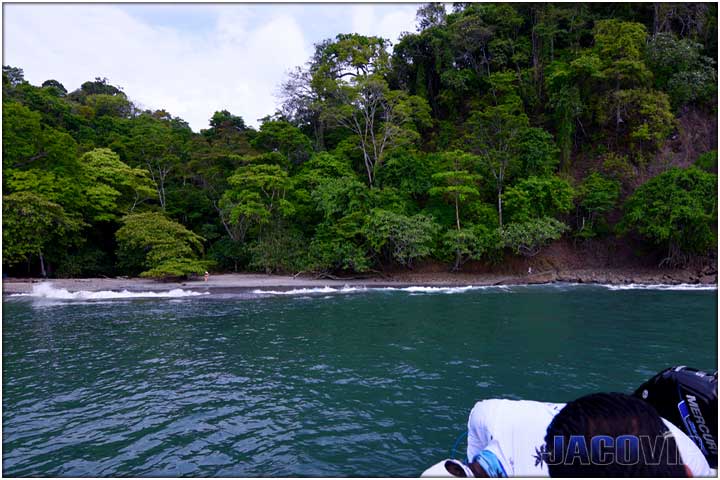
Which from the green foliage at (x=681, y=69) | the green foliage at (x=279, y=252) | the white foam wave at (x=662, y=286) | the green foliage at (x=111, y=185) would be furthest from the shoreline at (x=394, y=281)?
the green foliage at (x=681, y=69)

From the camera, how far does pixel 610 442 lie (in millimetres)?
2059

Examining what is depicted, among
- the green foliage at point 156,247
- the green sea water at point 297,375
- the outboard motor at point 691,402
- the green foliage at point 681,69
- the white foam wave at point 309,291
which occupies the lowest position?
the green sea water at point 297,375

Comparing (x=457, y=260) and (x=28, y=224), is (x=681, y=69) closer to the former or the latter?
(x=457, y=260)

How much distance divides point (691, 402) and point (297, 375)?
6.48 m

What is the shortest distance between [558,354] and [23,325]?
1616 centimetres

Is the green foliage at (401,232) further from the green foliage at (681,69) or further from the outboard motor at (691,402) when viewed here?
the green foliage at (681,69)

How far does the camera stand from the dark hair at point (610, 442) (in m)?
1.99

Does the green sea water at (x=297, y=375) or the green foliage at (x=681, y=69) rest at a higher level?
the green foliage at (x=681, y=69)

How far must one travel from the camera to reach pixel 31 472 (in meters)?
4.60

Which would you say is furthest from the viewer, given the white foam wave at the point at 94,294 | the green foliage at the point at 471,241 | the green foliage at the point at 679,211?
the green foliage at the point at 471,241

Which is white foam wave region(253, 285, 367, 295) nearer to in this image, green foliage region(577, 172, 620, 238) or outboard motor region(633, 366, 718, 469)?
green foliage region(577, 172, 620, 238)

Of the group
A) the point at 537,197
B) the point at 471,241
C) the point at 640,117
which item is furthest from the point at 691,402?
the point at 640,117

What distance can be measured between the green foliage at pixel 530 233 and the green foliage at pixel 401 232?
14.4 feet

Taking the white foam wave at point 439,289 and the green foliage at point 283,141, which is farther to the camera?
the green foliage at point 283,141
